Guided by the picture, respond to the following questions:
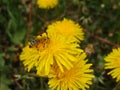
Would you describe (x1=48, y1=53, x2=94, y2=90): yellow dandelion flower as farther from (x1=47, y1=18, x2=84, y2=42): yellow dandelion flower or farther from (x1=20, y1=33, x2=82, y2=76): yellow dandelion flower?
(x1=47, y1=18, x2=84, y2=42): yellow dandelion flower

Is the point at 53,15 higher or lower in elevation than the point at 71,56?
higher

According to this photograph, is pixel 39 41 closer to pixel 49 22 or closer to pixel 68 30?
pixel 68 30

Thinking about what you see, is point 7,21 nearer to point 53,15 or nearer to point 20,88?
point 53,15

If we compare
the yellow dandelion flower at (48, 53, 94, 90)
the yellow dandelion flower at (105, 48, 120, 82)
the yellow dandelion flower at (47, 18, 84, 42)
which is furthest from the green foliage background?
the yellow dandelion flower at (48, 53, 94, 90)

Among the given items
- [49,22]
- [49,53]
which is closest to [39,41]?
[49,53]

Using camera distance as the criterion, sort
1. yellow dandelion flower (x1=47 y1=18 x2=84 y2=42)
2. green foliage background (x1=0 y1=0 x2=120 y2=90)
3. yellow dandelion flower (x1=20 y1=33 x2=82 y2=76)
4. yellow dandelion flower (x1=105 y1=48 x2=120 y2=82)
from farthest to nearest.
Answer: green foliage background (x1=0 y1=0 x2=120 y2=90), yellow dandelion flower (x1=47 y1=18 x2=84 y2=42), yellow dandelion flower (x1=105 y1=48 x2=120 y2=82), yellow dandelion flower (x1=20 y1=33 x2=82 y2=76)

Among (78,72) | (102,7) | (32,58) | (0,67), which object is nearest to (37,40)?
(32,58)
